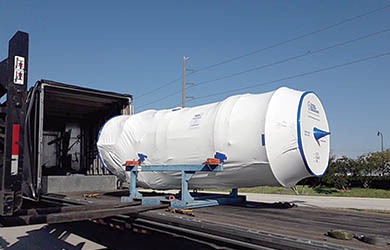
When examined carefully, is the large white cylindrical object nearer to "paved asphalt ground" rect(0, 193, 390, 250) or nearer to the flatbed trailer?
the flatbed trailer

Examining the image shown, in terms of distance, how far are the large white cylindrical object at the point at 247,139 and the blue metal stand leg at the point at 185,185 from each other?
223 millimetres

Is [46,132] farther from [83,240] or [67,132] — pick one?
[83,240]

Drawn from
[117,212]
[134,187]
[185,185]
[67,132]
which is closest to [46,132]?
[67,132]

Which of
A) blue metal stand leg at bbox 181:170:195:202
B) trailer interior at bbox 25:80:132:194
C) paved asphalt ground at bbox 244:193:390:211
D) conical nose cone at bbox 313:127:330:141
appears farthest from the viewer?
paved asphalt ground at bbox 244:193:390:211

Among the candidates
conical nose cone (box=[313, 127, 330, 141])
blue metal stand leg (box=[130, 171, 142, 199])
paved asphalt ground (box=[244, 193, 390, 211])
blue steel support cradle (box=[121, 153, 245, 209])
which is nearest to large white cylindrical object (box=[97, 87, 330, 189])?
conical nose cone (box=[313, 127, 330, 141])

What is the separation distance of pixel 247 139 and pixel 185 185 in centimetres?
127

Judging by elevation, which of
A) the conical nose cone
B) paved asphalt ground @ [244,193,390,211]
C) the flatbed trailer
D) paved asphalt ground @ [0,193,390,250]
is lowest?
paved asphalt ground @ [244,193,390,211]

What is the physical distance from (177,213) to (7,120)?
2.68 metres

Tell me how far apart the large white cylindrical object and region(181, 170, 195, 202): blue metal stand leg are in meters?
0.22

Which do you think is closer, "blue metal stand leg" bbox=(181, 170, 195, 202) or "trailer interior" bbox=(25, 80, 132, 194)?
"blue metal stand leg" bbox=(181, 170, 195, 202)

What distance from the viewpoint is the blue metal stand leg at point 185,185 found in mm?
5852

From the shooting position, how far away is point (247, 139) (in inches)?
217

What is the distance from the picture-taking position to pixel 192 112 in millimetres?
6594

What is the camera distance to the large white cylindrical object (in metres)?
5.31
